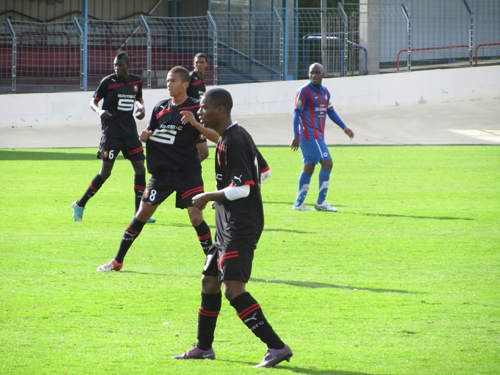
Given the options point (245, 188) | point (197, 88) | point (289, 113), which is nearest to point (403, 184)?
point (197, 88)

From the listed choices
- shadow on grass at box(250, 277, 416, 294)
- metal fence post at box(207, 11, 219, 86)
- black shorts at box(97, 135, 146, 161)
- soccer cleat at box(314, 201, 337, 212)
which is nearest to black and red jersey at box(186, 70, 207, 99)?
black shorts at box(97, 135, 146, 161)

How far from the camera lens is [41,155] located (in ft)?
59.6

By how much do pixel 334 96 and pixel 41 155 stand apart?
1277 centimetres

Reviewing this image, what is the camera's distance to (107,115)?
8.83 metres

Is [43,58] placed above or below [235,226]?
above

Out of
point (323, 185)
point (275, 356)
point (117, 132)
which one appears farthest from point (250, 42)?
point (275, 356)

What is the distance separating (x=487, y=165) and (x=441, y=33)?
1492 centimetres

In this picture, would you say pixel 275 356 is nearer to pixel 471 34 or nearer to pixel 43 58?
pixel 43 58

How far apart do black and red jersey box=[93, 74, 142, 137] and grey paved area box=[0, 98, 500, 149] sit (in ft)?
39.2

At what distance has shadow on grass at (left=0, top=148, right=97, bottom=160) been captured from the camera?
17.5 m

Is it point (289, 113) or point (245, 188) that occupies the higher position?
point (289, 113)

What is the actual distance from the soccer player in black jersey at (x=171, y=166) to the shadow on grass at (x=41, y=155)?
442 inches

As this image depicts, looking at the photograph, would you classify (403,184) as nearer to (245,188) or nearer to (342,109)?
(245,188)

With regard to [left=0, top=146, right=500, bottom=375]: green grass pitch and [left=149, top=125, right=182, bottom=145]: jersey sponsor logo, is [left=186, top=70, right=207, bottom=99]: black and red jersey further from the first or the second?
[left=149, top=125, right=182, bottom=145]: jersey sponsor logo
